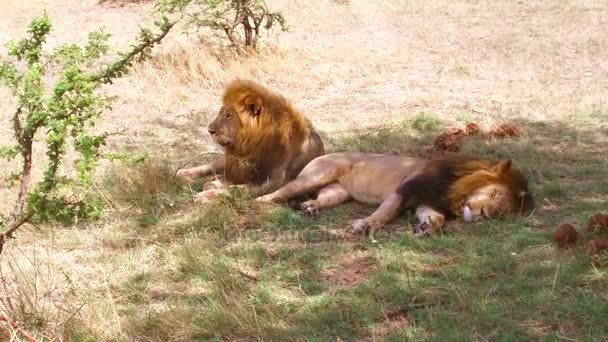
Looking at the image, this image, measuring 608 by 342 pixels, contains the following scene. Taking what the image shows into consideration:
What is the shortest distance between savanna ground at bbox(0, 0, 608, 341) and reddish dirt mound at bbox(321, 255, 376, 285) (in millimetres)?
11

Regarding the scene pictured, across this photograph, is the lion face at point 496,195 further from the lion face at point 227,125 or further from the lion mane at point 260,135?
the lion face at point 227,125

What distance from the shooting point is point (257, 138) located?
5570mm

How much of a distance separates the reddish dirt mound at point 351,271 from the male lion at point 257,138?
1.38 m

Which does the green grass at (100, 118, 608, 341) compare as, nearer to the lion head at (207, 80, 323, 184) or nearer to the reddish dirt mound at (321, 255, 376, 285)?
the reddish dirt mound at (321, 255, 376, 285)

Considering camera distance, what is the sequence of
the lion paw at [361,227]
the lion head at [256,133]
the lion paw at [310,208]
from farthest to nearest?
the lion head at [256,133]
the lion paw at [310,208]
the lion paw at [361,227]

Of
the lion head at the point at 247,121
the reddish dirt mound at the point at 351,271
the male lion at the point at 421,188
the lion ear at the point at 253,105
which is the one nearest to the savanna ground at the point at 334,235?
the reddish dirt mound at the point at 351,271

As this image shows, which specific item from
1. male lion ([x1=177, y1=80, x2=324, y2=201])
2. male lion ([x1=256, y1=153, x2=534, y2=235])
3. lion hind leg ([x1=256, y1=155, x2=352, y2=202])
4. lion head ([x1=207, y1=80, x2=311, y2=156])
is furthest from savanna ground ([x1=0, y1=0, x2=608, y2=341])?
lion head ([x1=207, y1=80, x2=311, y2=156])

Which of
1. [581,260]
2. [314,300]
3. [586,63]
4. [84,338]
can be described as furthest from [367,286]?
[586,63]

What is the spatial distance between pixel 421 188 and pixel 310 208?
78 cm

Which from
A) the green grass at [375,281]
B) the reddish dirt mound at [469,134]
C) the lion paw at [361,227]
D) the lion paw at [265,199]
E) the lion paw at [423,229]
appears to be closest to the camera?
the green grass at [375,281]

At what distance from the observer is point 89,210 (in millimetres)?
3760

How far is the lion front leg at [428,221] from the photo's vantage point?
4770mm

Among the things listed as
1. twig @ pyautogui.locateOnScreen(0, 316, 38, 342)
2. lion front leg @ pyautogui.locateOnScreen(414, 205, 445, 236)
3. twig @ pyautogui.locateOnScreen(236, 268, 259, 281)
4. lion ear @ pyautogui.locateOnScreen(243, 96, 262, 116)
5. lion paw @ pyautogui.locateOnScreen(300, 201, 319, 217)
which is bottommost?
lion paw @ pyautogui.locateOnScreen(300, 201, 319, 217)

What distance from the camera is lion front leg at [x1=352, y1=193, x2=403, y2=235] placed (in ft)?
16.0
